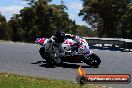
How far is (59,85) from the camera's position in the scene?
12.9 m

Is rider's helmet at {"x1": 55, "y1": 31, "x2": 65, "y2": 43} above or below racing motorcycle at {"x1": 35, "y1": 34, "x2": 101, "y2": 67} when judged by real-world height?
above

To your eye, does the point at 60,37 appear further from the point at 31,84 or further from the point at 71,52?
the point at 31,84

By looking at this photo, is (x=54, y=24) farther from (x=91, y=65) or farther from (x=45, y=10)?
(x=91, y=65)

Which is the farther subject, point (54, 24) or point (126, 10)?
point (54, 24)

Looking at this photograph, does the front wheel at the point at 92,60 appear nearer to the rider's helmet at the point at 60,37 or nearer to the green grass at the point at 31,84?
the rider's helmet at the point at 60,37

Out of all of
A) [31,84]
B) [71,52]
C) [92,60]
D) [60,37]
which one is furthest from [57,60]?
[31,84]

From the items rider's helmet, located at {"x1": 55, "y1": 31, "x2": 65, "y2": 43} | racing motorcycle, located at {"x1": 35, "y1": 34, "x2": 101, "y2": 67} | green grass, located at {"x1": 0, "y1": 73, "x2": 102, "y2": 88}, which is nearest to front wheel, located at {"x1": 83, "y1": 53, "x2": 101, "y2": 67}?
racing motorcycle, located at {"x1": 35, "y1": 34, "x2": 101, "y2": 67}

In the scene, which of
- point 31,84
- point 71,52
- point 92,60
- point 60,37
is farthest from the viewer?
point 92,60

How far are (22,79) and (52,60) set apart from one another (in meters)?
6.88

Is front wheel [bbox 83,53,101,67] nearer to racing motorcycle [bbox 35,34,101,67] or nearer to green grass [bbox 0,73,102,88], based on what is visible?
racing motorcycle [bbox 35,34,101,67]

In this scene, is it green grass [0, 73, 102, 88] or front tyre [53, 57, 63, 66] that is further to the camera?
front tyre [53, 57, 63, 66]

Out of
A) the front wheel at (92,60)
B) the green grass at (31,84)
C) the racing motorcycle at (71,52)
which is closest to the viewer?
the green grass at (31,84)

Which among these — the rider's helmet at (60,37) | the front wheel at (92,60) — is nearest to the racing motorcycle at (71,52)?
the front wheel at (92,60)

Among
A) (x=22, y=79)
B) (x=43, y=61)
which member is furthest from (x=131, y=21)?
(x=22, y=79)
